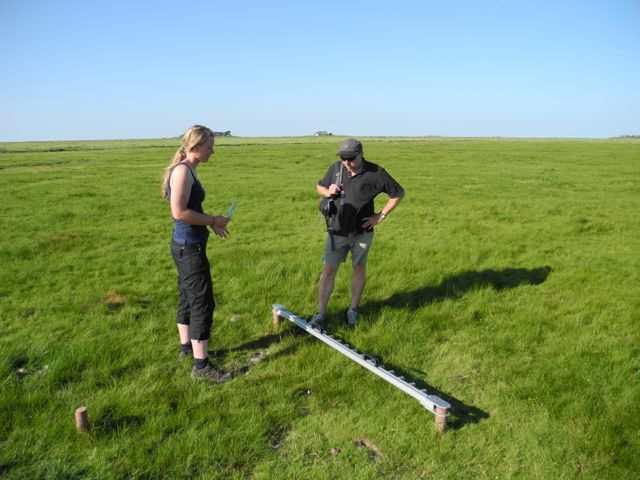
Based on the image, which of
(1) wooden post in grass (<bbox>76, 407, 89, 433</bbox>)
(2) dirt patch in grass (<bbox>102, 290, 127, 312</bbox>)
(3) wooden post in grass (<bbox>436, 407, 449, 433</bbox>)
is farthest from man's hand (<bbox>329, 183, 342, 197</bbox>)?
(2) dirt patch in grass (<bbox>102, 290, 127, 312</bbox>)

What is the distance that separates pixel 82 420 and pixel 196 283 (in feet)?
5.08

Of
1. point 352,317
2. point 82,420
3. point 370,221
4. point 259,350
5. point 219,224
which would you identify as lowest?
point 259,350

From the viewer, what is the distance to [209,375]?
480cm

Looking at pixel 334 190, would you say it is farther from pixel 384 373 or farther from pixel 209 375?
pixel 209 375

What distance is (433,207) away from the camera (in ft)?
52.2

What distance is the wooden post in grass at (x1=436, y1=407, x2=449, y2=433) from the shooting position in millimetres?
3928

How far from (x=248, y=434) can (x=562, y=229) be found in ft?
36.1

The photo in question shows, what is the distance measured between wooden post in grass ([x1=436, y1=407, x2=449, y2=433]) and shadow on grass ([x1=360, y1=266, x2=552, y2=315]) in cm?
256

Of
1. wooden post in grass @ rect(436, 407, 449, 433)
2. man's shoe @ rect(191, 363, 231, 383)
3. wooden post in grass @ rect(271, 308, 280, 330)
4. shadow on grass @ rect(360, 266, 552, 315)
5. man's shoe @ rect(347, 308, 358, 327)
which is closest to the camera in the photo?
wooden post in grass @ rect(436, 407, 449, 433)

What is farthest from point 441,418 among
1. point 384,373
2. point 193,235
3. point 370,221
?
point 193,235

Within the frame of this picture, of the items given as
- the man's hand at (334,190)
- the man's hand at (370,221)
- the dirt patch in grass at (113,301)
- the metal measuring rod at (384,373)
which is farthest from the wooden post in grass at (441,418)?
the dirt patch in grass at (113,301)

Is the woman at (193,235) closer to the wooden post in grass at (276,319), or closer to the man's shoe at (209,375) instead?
the man's shoe at (209,375)

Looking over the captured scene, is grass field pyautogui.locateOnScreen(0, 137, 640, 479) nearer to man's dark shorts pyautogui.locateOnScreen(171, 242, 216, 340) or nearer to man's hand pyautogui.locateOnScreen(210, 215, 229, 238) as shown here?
man's dark shorts pyautogui.locateOnScreen(171, 242, 216, 340)

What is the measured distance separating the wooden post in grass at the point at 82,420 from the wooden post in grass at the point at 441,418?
2.93 metres
